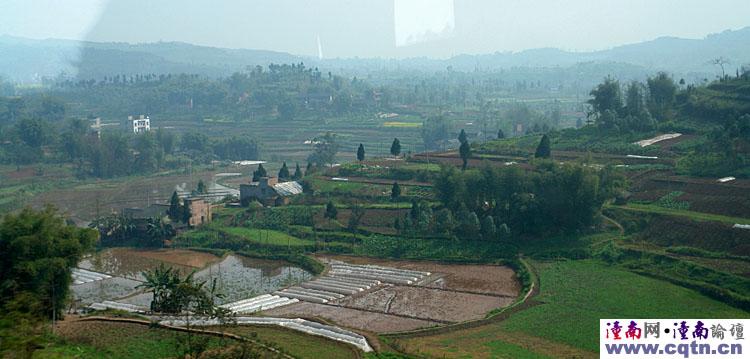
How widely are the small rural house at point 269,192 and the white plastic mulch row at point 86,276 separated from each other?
6781mm

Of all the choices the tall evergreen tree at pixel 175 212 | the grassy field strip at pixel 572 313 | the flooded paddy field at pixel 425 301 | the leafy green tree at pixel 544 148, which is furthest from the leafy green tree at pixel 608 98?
the tall evergreen tree at pixel 175 212

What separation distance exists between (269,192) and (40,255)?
493 inches

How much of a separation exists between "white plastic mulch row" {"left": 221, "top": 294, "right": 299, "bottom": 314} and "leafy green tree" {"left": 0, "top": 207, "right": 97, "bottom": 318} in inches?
123

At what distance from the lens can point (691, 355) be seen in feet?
30.1

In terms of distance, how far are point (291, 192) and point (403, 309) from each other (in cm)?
1117

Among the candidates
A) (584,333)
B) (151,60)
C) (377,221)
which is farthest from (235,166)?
(151,60)

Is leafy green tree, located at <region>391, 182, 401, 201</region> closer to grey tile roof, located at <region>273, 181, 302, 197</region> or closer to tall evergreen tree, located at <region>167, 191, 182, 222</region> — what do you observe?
grey tile roof, located at <region>273, 181, 302, 197</region>

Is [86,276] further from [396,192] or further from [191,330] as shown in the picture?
[396,192]

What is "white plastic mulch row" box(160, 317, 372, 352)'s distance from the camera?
12.4m

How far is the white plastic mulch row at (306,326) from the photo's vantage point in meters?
12.4

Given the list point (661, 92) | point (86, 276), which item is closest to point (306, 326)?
point (86, 276)

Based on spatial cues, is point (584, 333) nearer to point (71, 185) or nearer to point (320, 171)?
point (320, 171)

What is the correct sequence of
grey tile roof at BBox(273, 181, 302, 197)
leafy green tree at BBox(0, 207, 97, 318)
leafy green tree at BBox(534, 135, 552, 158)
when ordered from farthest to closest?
leafy green tree at BBox(534, 135, 552, 158) < grey tile roof at BBox(273, 181, 302, 197) < leafy green tree at BBox(0, 207, 97, 318)

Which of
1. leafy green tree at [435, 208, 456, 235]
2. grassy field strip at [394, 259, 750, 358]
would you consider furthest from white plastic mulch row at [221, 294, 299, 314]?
leafy green tree at [435, 208, 456, 235]
